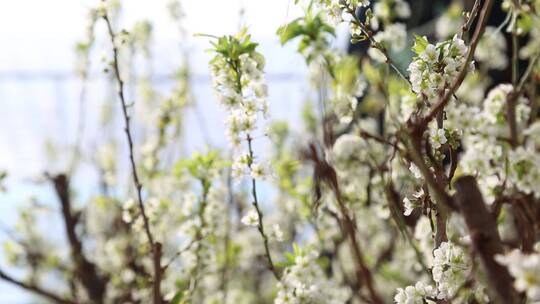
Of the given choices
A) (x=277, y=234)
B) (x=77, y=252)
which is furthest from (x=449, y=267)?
(x=77, y=252)

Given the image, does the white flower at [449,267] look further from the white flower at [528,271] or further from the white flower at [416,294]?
the white flower at [528,271]

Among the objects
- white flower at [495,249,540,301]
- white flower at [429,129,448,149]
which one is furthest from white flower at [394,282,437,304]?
white flower at [495,249,540,301]

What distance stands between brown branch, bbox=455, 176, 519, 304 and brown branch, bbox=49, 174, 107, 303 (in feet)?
5.84

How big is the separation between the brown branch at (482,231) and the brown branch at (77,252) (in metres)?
1.78

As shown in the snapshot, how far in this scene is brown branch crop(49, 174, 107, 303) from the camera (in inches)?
87.9

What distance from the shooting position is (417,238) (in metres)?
1.51

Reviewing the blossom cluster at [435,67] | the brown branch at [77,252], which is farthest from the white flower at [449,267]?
the brown branch at [77,252]

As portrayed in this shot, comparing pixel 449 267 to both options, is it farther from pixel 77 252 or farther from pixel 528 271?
pixel 77 252

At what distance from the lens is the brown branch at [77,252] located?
7.32ft

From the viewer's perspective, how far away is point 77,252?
7.55 feet

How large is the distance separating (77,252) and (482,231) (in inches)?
74.2

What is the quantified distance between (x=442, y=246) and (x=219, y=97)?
445 mm

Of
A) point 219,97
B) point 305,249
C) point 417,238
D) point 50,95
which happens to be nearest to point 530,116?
point 417,238

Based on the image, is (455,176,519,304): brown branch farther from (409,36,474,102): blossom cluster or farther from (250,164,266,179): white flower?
(250,164,266,179): white flower
